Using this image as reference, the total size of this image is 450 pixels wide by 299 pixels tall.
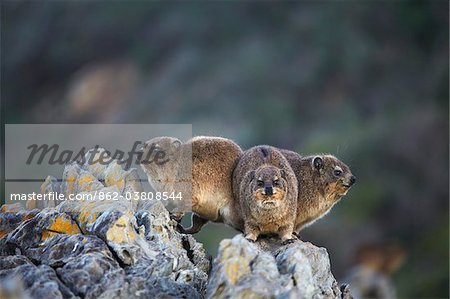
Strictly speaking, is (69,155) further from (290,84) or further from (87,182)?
(290,84)

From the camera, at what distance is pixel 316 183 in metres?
21.3

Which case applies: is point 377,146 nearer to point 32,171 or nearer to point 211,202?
point 32,171


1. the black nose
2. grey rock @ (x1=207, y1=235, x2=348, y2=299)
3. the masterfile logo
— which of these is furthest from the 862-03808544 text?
grey rock @ (x1=207, y1=235, x2=348, y2=299)

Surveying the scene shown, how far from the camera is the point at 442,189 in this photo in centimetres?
7112

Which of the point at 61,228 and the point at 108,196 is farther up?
the point at 108,196

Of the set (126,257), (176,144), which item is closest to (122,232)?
(126,257)

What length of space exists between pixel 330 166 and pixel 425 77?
64298 millimetres

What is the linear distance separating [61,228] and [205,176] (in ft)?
12.8

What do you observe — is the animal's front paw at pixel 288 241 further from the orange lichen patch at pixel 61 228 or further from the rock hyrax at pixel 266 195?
the orange lichen patch at pixel 61 228

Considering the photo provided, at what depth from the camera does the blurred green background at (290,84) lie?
219ft

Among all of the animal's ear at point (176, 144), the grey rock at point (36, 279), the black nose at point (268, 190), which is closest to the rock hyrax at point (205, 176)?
the animal's ear at point (176, 144)

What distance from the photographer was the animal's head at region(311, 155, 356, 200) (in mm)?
21422

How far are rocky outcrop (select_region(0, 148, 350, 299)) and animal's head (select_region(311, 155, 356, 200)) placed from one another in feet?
7.64

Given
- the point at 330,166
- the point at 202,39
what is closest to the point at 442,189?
the point at 202,39
